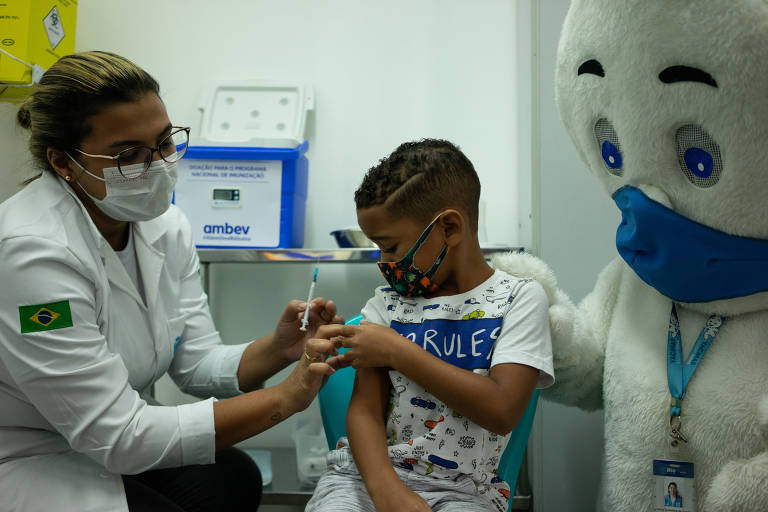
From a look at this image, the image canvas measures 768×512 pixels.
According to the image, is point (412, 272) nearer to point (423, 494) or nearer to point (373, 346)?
point (373, 346)

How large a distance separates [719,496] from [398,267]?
669 millimetres

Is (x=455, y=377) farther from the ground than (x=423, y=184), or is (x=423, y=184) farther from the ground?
(x=423, y=184)

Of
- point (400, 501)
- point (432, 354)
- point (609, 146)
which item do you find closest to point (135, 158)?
point (432, 354)

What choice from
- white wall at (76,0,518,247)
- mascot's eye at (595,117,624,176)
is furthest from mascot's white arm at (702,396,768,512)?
white wall at (76,0,518,247)

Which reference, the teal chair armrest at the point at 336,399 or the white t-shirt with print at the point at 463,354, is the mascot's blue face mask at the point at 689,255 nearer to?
the white t-shirt with print at the point at 463,354

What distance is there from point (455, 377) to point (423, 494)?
0.22 m

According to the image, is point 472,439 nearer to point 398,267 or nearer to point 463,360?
point 463,360

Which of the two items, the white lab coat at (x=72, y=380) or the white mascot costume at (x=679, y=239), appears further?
the white lab coat at (x=72, y=380)

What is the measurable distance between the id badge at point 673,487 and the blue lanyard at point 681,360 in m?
0.09

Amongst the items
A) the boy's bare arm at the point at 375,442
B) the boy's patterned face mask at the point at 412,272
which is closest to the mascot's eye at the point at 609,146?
the boy's patterned face mask at the point at 412,272

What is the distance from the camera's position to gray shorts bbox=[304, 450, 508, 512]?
1.04 metres

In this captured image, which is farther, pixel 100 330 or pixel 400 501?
pixel 100 330

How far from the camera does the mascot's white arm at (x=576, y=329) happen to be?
124 cm

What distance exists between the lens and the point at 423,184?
3.83 feet
